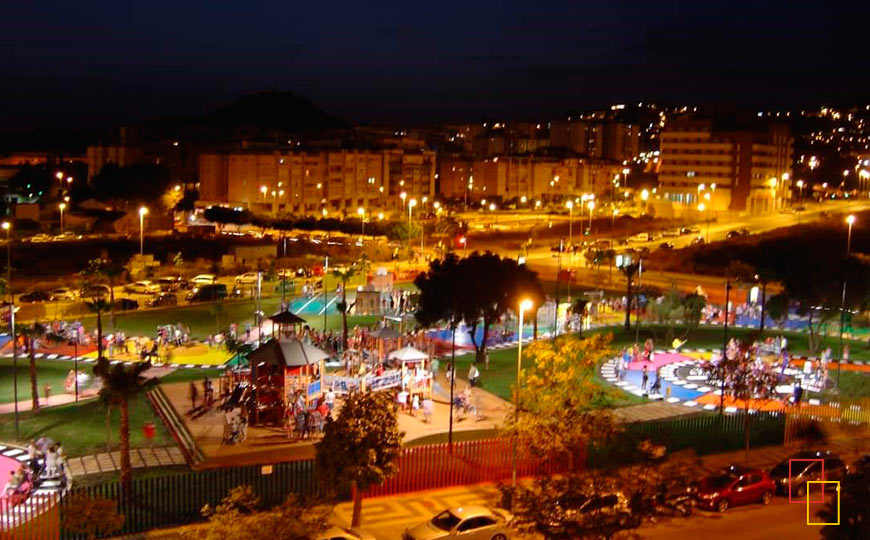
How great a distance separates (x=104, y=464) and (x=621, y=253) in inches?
1699

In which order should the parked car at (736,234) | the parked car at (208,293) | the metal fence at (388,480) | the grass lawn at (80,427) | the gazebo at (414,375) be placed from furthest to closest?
the parked car at (736,234)
the parked car at (208,293)
the gazebo at (414,375)
the grass lawn at (80,427)
the metal fence at (388,480)

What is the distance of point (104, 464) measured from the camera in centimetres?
1936

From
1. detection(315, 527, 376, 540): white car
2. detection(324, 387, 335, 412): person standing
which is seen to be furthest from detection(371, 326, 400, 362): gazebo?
detection(315, 527, 376, 540): white car

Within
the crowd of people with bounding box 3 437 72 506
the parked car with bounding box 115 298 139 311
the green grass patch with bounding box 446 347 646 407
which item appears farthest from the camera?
the parked car with bounding box 115 298 139 311

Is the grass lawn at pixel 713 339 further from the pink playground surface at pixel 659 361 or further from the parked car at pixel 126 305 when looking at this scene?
the parked car at pixel 126 305

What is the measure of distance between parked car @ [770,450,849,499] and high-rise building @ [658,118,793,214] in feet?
251

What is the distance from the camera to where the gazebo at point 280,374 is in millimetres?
22234

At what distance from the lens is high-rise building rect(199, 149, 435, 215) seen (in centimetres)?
9225

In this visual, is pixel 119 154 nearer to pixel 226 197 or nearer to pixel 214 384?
pixel 226 197

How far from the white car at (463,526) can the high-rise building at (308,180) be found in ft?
257

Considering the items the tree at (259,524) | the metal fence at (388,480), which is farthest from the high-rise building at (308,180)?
the tree at (259,524)

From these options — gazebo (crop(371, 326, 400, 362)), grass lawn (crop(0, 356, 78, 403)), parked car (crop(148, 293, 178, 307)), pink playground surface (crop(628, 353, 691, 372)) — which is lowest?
pink playground surface (crop(628, 353, 691, 372))

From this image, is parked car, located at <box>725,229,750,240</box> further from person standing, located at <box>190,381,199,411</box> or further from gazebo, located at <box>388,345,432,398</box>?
person standing, located at <box>190,381,199,411</box>

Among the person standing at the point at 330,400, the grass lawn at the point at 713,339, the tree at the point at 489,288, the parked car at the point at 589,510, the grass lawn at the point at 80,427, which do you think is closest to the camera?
the parked car at the point at 589,510
